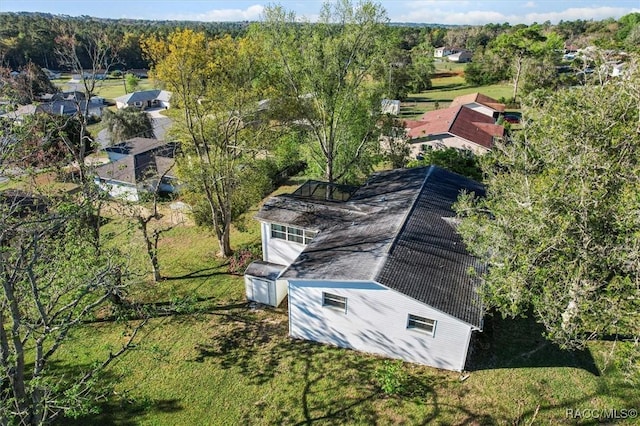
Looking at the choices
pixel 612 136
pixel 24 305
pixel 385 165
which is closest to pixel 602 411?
pixel 612 136

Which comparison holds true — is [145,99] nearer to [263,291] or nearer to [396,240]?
[263,291]

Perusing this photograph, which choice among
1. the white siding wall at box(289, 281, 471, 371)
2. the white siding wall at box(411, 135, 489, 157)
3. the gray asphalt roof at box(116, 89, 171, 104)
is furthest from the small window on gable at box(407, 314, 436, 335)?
the gray asphalt roof at box(116, 89, 171, 104)

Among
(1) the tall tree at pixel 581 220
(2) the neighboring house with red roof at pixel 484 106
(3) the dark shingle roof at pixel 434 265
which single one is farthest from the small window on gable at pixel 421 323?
(2) the neighboring house with red roof at pixel 484 106

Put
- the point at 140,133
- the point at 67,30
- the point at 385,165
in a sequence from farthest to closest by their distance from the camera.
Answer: the point at 140,133
the point at 385,165
the point at 67,30

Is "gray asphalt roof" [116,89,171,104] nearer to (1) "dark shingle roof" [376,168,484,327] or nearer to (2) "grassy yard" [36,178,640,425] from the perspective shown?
(2) "grassy yard" [36,178,640,425]

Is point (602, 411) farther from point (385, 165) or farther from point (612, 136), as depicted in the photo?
point (385, 165)

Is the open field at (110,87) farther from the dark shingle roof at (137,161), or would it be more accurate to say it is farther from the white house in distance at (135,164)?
the white house in distance at (135,164)
